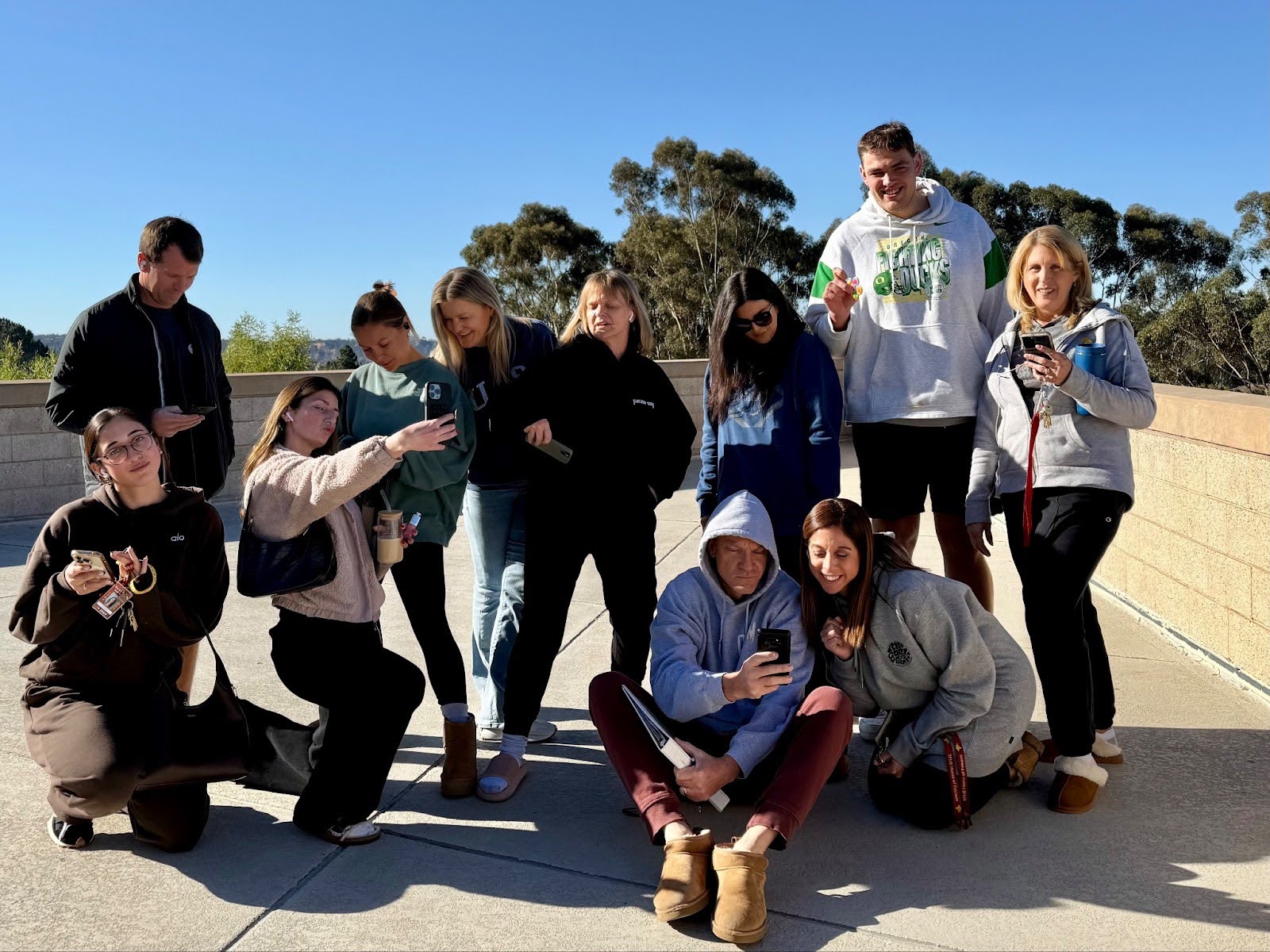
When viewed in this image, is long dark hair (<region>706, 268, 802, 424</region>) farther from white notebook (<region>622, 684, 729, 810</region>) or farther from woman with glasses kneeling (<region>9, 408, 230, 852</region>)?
woman with glasses kneeling (<region>9, 408, 230, 852</region>)

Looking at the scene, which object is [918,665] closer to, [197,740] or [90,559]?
[197,740]

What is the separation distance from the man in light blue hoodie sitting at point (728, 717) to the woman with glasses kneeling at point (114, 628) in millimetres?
1210

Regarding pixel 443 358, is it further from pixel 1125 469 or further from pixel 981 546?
pixel 1125 469

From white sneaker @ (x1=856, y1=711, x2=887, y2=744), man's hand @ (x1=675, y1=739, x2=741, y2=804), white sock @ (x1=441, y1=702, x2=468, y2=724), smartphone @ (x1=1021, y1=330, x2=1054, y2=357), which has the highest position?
smartphone @ (x1=1021, y1=330, x2=1054, y2=357)

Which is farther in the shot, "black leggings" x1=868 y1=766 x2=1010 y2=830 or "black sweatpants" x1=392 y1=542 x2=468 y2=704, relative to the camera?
"black sweatpants" x1=392 y1=542 x2=468 y2=704

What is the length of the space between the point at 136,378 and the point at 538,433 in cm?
142

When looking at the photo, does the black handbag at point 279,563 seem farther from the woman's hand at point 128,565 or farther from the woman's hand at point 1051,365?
the woman's hand at point 1051,365

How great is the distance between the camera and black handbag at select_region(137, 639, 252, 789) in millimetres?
3018

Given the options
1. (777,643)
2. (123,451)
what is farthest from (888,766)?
(123,451)

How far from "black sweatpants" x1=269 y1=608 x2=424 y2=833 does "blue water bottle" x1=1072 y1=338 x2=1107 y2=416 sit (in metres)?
2.24

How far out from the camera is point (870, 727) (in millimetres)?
4027

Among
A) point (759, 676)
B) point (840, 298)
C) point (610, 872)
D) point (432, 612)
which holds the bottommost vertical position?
point (610, 872)

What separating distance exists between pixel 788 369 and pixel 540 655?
4.14ft

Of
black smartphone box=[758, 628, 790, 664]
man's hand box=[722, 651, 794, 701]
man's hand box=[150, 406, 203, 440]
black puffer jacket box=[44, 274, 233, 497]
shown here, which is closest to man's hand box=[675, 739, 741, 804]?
man's hand box=[722, 651, 794, 701]
